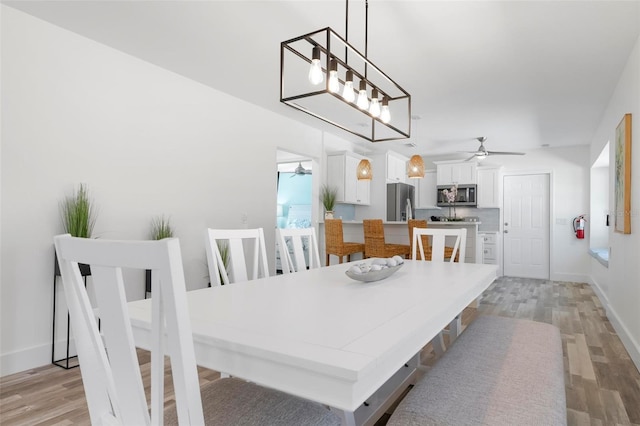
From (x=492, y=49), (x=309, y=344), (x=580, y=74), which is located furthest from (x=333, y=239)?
(x=309, y=344)

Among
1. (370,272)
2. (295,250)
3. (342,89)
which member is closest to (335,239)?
(342,89)

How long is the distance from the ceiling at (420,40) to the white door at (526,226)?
2824 mm

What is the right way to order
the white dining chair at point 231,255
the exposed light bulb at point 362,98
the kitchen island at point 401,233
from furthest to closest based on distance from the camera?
the kitchen island at point 401,233 < the exposed light bulb at point 362,98 < the white dining chair at point 231,255

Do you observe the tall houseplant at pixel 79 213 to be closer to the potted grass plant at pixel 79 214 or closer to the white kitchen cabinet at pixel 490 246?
the potted grass plant at pixel 79 214

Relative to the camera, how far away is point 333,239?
483cm

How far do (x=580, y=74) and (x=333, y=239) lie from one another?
3.03 m

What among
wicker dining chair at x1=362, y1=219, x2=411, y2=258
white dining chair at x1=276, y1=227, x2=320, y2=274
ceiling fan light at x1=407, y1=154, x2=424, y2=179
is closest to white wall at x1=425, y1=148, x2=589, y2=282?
ceiling fan light at x1=407, y1=154, x2=424, y2=179

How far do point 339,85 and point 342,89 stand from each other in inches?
8.2

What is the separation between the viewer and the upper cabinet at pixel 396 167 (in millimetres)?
6941

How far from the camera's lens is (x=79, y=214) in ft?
9.10

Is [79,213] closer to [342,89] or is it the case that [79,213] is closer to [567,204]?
[342,89]

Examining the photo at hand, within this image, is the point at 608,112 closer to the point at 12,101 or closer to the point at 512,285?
the point at 512,285

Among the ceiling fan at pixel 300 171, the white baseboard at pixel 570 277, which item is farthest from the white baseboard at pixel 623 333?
the ceiling fan at pixel 300 171

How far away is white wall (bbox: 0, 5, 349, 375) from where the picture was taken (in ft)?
8.61
